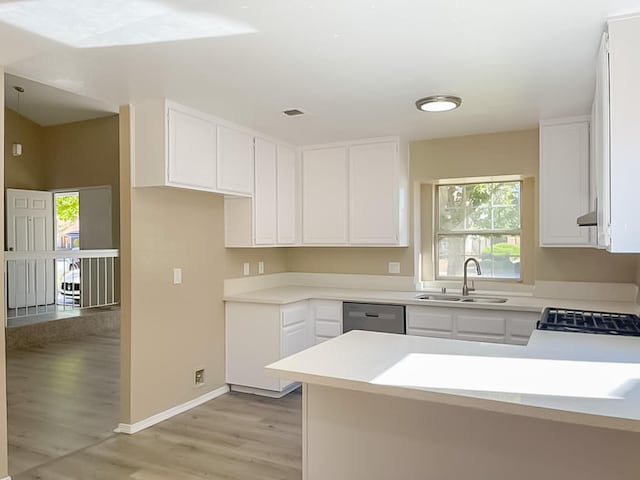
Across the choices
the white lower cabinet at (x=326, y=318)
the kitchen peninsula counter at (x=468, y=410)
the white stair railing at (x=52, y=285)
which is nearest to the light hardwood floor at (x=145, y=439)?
the white lower cabinet at (x=326, y=318)

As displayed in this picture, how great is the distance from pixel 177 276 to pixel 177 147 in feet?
3.46

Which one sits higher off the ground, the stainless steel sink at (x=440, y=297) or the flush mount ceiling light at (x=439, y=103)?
the flush mount ceiling light at (x=439, y=103)

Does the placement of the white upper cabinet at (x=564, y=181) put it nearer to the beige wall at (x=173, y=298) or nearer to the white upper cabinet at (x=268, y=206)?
the white upper cabinet at (x=268, y=206)

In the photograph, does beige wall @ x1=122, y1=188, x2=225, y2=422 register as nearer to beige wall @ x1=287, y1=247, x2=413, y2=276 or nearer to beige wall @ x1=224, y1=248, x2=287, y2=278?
beige wall @ x1=224, y1=248, x2=287, y2=278

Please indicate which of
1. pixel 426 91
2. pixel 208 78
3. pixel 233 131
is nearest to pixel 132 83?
pixel 208 78

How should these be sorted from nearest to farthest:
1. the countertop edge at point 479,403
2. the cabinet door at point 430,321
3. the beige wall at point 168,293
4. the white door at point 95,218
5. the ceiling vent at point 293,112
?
the countertop edge at point 479,403 → the beige wall at point 168,293 → the ceiling vent at point 293,112 → the cabinet door at point 430,321 → the white door at point 95,218

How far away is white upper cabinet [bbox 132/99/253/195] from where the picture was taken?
3.34 meters

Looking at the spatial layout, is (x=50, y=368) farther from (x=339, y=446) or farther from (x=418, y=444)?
(x=418, y=444)

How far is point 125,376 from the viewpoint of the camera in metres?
3.44

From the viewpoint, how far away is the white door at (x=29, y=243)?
7.98 metres

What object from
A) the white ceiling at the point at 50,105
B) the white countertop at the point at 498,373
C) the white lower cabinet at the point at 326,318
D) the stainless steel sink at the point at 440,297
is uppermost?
the white ceiling at the point at 50,105

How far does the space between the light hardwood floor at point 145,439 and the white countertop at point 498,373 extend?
122 centimetres

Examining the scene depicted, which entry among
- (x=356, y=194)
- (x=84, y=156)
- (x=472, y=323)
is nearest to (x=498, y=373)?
(x=472, y=323)

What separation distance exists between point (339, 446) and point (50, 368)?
14.8ft
